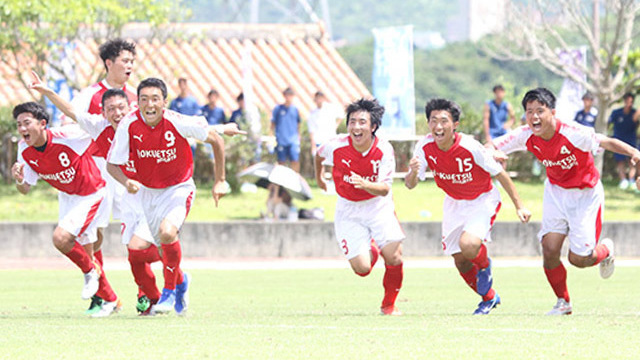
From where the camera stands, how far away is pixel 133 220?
1193cm

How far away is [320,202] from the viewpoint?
81.7 ft

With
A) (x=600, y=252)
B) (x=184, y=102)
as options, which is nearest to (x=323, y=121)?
(x=184, y=102)

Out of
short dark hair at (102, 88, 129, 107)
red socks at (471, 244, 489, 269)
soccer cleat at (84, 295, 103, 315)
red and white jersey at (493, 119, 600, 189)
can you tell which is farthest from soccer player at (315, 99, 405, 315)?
soccer cleat at (84, 295, 103, 315)

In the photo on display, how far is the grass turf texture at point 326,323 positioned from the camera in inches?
340

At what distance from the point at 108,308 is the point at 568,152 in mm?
4521

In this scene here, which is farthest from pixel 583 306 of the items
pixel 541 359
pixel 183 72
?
pixel 183 72

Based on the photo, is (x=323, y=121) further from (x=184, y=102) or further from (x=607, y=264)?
(x=607, y=264)

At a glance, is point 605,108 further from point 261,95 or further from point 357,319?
point 357,319

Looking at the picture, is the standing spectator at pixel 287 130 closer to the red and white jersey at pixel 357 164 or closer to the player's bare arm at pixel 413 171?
the red and white jersey at pixel 357 164

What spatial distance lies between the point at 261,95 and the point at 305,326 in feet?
77.4

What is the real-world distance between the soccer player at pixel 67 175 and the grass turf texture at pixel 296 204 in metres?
10.7

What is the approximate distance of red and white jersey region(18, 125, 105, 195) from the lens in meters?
12.6

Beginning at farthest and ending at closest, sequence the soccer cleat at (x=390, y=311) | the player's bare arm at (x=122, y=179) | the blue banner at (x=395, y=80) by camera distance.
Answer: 1. the blue banner at (x=395, y=80)
2. the soccer cleat at (x=390, y=311)
3. the player's bare arm at (x=122, y=179)

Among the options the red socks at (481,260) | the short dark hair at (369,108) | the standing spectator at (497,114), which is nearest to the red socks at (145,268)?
the short dark hair at (369,108)
